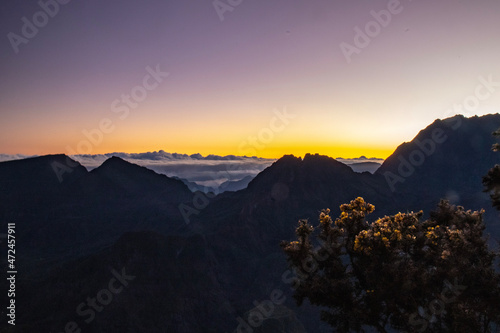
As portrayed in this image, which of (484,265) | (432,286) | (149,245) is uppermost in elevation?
(484,265)

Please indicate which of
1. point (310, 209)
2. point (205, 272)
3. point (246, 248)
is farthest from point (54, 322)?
point (310, 209)

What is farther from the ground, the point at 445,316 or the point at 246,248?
the point at 445,316

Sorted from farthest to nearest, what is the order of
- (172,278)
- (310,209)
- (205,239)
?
(310,209) → (205,239) → (172,278)

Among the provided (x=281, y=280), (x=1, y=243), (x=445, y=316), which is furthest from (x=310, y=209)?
(x=1, y=243)

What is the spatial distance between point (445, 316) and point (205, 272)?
123864 mm

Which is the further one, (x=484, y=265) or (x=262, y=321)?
(x=262, y=321)

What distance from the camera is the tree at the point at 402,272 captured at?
12883 millimetres

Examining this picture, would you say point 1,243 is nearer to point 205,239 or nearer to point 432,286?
point 205,239

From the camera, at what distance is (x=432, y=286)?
44.9 ft

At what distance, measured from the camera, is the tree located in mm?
12883

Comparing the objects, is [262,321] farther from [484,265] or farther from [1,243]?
[1,243]

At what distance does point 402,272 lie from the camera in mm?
13000

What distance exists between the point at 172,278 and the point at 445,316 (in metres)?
113

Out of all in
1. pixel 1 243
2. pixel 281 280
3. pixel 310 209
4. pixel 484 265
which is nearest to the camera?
pixel 484 265
